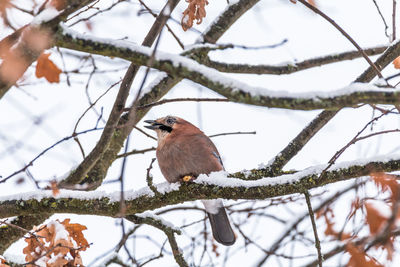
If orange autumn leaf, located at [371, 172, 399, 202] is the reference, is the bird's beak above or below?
above

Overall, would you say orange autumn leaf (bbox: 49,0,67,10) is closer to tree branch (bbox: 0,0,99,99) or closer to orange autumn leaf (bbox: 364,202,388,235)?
tree branch (bbox: 0,0,99,99)

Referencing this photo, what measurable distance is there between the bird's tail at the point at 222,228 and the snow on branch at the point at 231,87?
2.81 m

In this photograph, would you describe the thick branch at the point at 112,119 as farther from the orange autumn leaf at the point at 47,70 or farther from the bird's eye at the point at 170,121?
the bird's eye at the point at 170,121

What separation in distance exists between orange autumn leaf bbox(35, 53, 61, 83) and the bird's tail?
2.71m

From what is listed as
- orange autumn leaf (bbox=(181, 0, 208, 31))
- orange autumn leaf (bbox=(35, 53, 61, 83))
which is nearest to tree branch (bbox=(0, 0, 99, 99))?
orange autumn leaf (bbox=(35, 53, 61, 83))

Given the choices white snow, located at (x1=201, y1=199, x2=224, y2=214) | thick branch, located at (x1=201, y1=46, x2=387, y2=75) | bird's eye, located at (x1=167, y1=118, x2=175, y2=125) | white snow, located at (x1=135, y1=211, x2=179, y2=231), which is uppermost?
bird's eye, located at (x1=167, y1=118, x2=175, y2=125)

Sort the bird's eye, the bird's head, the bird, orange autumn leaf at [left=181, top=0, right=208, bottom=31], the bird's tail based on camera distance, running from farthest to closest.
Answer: the bird's eye
the bird's head
the bird's tail
the bird
orange autumn leaf at [left=181, top=0, right=208, bottom=31]

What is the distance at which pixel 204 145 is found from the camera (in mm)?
5094

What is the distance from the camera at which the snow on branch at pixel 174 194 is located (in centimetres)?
337

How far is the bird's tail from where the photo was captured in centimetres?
501

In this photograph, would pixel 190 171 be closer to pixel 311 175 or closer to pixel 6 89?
pixel 311 175

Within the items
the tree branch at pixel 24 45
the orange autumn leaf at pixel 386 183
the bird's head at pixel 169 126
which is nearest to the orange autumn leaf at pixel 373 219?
the orange autumn leaf at pixel 386 183

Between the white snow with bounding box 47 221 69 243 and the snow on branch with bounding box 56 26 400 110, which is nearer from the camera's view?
the snow on branch with bounding box 56 26 400 110

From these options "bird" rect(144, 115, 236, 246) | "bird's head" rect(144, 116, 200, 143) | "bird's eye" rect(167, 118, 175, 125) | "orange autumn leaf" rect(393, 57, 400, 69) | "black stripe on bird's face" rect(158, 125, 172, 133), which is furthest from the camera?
"bird's eye" rect(167, 118, 175, 125)
